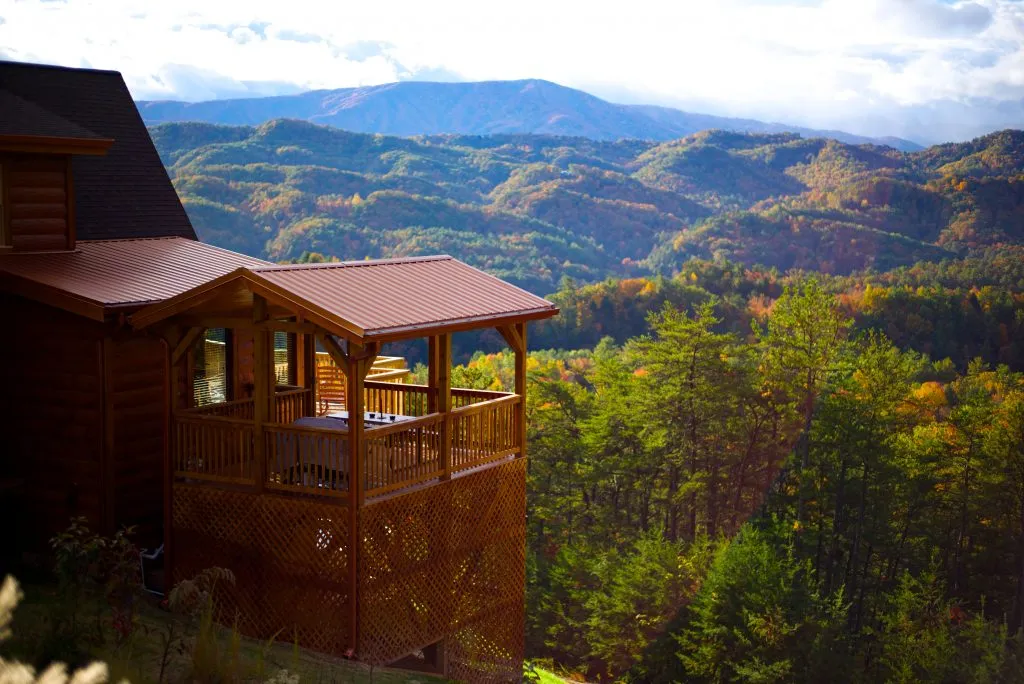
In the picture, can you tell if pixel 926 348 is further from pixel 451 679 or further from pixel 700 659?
pixel 451 679

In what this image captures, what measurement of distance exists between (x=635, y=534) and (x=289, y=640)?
27.4 metres

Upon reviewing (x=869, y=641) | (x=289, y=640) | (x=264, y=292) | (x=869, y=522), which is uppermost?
(x=264, y=292)

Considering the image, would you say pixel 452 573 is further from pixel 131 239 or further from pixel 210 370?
pixel 131 239

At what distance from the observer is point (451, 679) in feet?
36.1

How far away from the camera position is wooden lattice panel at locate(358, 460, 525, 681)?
10.1 meters

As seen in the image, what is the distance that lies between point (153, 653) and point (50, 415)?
3269 millimetres

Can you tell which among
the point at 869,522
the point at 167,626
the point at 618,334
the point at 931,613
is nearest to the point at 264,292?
the point at 167,626

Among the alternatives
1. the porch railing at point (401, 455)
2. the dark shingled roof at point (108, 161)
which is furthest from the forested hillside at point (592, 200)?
the porch railing at point (401, 455)

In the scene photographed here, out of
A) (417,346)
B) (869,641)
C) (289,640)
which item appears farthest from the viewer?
(417,346)

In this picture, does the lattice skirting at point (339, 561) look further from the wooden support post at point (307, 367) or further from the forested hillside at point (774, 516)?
the forested hillside at point (774, 516)

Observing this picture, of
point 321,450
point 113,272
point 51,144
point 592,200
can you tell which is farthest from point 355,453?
point 592,200

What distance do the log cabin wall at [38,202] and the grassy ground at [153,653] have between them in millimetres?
3811

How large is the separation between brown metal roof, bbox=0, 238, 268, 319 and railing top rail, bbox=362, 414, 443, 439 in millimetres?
2389

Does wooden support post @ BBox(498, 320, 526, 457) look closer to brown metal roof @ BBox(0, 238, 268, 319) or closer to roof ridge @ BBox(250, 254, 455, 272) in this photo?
roof ridge @ BBox(250, 254, 455, 272)
